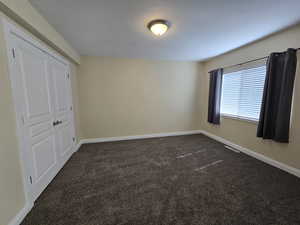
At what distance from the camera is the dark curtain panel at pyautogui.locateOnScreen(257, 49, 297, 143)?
2240 mm

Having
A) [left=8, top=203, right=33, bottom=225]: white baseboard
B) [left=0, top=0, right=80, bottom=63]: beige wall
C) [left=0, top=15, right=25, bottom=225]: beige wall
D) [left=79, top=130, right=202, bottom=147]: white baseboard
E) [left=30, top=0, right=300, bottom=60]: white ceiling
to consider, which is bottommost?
[left=8, top=203, right=33, bottom=225]: white baseboard

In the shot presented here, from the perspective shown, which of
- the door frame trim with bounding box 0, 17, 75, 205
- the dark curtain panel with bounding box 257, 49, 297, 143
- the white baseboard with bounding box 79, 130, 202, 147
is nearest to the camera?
the door frame trim with bounding box 0, 17, 75, 205

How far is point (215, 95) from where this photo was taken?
12.7ft

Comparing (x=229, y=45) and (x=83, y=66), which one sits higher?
(x=229, y=45)

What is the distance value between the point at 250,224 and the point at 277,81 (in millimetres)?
2296

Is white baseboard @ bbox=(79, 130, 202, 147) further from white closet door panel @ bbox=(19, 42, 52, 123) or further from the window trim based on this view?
white closet door panel @ bbox=(19, 42, 52, 123)

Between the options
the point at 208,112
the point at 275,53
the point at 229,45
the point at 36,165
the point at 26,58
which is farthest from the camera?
the point at 208,112

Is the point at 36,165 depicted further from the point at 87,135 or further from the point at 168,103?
the point at 168,103

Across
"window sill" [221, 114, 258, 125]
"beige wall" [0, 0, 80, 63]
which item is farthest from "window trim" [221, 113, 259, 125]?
"beige wall" [0, 0, 80, 63]

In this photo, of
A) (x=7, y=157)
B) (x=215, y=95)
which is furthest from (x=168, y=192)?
(x=215, y=95)

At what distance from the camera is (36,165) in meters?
1.82

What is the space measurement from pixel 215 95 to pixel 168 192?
9.81 feet

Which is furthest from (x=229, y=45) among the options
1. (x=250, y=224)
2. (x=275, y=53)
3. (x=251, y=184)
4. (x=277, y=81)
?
(x=250, y=224)

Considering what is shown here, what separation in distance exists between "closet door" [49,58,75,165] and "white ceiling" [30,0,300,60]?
629 mm
